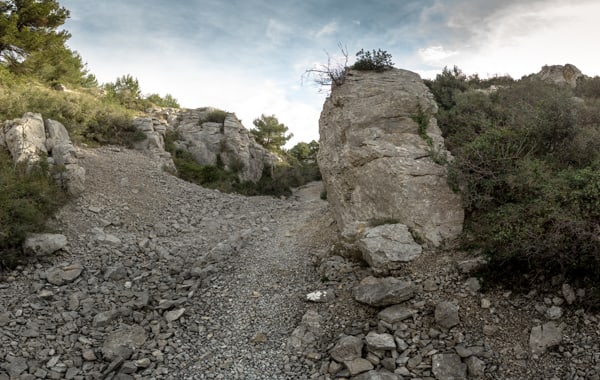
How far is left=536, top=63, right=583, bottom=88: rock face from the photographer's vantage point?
16.9m

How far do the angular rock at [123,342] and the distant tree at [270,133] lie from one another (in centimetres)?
2368

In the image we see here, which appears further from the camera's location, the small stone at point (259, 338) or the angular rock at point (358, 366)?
the small stone at point (259, 338)

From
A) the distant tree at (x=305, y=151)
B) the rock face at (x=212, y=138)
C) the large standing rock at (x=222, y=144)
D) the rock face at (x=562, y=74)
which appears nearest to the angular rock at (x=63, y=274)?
the rock face at (x=212, y=138)

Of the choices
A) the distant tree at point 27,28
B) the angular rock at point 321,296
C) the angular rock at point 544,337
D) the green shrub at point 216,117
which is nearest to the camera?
the angular rock at point 544,337

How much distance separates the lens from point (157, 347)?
6.97 m

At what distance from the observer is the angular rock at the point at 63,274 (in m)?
8.28

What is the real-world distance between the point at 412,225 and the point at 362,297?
6.92 ft

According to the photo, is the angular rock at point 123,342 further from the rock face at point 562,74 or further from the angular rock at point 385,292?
the rock face at point 562,74

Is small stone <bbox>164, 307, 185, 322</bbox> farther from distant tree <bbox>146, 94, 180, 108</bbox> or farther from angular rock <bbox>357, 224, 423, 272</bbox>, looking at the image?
distant tree <bbox>146, 94, 180, 108</bbox>

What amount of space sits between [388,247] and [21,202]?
343 inches

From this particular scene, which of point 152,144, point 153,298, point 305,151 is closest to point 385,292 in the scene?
point 153,298

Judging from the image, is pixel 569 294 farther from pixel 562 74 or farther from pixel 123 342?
pixel 562 74

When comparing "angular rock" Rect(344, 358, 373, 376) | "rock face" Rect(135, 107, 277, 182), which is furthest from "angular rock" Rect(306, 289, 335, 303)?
"rock face" Rect(135, 107, 277, 182)

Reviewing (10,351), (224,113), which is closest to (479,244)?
(10,351)
